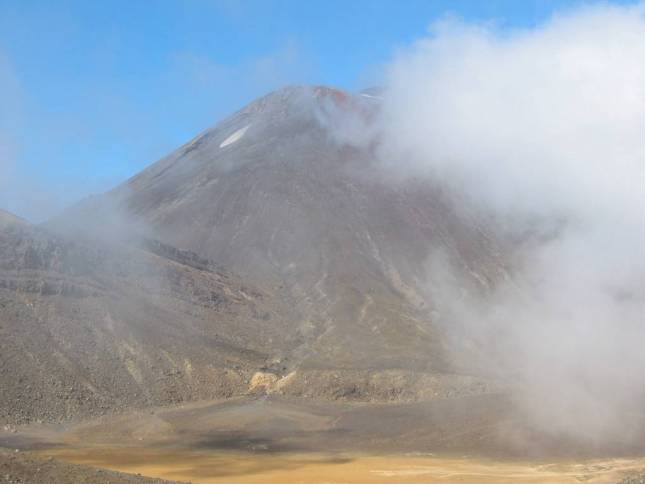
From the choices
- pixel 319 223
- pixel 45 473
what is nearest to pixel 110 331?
pixel 45 473

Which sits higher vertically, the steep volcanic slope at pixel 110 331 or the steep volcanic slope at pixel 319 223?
the steep volcanic slope at pixel 319 223

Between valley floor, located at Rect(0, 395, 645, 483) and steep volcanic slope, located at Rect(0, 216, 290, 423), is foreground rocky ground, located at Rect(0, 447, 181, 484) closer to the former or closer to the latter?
valley floor, located at Rect(0, 395, 645, 483)

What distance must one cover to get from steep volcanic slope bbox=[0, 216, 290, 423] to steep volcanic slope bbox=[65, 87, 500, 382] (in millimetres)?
7398

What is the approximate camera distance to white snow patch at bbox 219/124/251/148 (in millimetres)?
141712

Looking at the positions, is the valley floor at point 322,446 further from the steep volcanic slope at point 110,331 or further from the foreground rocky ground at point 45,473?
the steep volcanic slope at point 110,331

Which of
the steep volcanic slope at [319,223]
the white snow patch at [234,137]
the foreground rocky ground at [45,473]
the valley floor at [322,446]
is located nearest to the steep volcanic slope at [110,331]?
the valley floor at [322,446]

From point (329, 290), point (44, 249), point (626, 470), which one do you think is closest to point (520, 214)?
point (329, 290)

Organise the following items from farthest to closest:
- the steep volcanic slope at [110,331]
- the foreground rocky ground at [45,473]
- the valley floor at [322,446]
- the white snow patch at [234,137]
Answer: the white snow patch at [234,137] < the steep volcanic slope at [110,331] < the valley floor at [322,446] < the foreground rocky ground at [45,473]

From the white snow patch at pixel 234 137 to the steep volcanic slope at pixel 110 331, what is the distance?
5933 centimetres

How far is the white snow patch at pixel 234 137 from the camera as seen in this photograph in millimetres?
141712

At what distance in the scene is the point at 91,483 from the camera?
81.3 feet

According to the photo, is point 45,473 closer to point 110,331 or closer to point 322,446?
point 322,446

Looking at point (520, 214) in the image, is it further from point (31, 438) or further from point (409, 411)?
point (31, 438)

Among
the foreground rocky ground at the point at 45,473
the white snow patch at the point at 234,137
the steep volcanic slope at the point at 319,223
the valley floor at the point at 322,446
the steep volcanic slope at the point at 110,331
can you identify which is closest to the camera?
the foreground rocky ground at the point at 45,473
